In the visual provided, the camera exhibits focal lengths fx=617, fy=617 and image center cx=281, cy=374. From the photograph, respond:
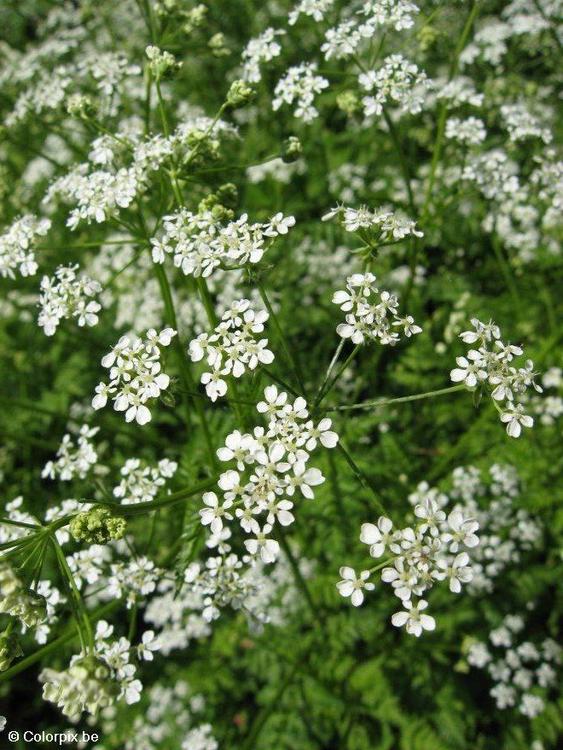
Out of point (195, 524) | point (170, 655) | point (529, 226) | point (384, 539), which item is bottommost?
point (170, 655)

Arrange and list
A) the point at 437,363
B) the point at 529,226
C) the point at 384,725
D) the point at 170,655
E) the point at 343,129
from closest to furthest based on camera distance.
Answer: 1. the point at 384,725
2. the point at 437,363
3. the point at 170,655
4. the point at 529,226
5. the point at 343,129

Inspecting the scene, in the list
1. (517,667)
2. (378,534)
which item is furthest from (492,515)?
(378,534)

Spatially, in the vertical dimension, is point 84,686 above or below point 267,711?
above

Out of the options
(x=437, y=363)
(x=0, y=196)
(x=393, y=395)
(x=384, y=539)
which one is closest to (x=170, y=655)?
(x=393, y=395)

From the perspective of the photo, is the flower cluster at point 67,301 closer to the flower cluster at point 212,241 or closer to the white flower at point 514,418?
the flower cluster at point 212,241

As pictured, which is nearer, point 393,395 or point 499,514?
point 499,514

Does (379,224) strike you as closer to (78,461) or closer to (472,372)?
(472,372)

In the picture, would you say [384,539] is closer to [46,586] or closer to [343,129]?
[46,586]
